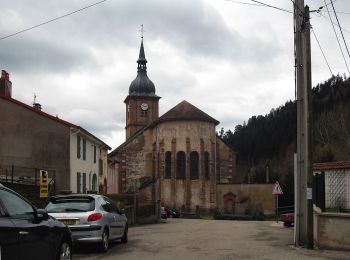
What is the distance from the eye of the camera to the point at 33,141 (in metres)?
34.7

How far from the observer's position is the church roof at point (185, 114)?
65812 mm

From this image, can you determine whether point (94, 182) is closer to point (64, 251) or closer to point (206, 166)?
point (206, 166)

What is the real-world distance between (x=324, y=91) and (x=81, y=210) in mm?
85012

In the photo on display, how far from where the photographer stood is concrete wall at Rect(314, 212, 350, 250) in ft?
46.1

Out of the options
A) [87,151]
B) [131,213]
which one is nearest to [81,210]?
[131,213]

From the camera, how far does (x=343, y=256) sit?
1305 cm

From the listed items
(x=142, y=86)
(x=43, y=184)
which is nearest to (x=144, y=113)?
(x=142, y=86)

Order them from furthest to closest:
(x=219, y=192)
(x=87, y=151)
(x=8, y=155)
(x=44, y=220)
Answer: (x=219, y=192) → (x=87, y=151) → (x=8, y=155) → (x=44, y=220)

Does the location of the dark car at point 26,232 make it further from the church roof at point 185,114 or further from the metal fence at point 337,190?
the church roof at point 185,114

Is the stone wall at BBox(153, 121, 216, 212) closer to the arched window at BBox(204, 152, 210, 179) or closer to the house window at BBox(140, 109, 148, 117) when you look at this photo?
the arched window at BBox(204, 152, 210, 179)

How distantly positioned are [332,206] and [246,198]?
48.2 metres

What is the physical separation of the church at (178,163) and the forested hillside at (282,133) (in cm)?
824

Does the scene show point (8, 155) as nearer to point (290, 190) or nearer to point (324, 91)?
point (290, 190)

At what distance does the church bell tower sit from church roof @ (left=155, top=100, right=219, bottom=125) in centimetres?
→ 2453
